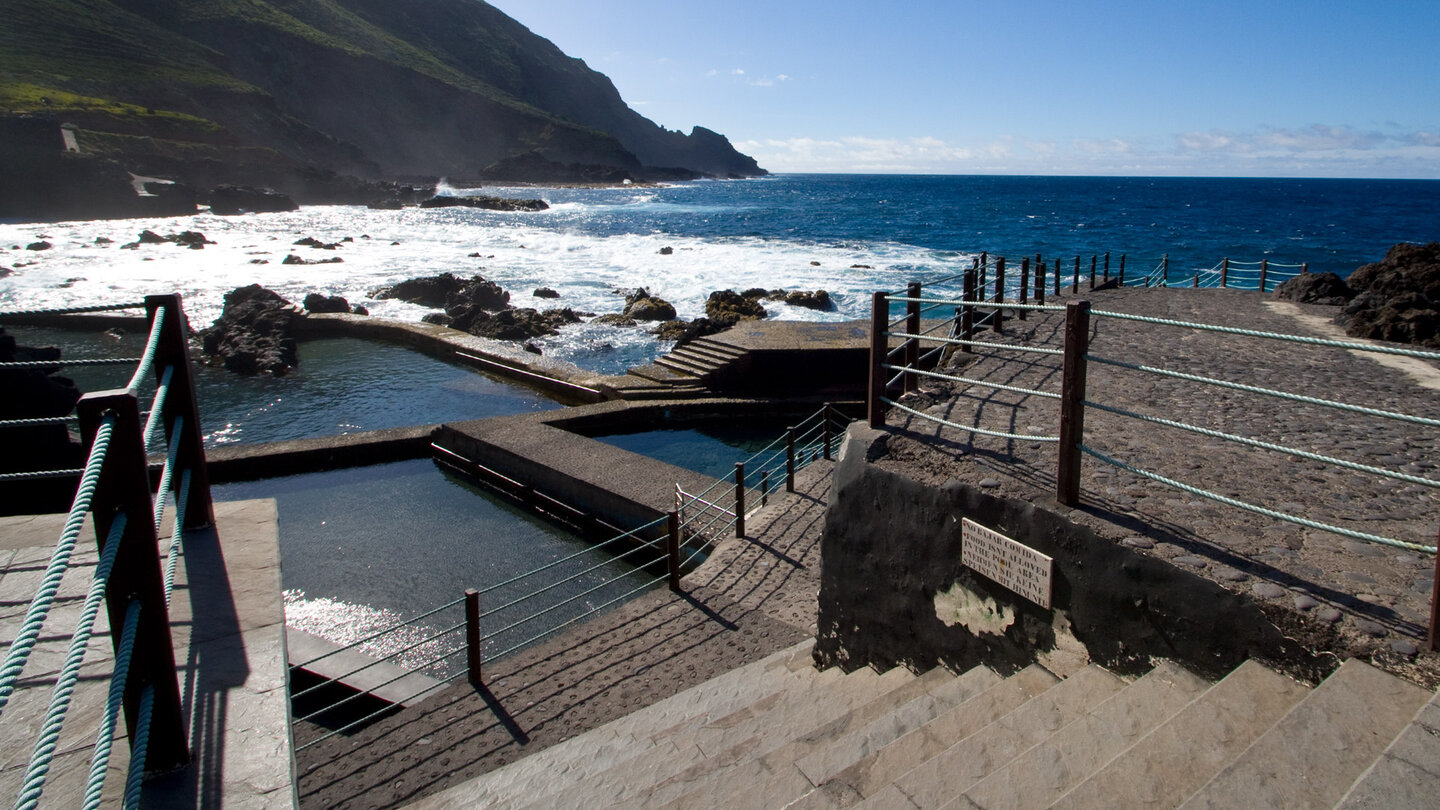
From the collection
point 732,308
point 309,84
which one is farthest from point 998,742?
point 309,84

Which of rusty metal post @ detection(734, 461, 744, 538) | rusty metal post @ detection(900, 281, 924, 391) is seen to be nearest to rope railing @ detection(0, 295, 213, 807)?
rusty metal post @ detection(900, 281, 924, 391)

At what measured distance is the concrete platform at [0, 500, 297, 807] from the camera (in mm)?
2184

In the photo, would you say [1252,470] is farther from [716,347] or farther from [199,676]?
[716,347]

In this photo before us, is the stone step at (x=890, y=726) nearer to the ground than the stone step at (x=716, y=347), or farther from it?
farther from it

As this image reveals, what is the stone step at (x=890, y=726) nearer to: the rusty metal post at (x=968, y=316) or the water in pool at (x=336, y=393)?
the rusty metal post at (x=968, y=316)

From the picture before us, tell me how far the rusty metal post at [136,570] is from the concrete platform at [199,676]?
144 mm

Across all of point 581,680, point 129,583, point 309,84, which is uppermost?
point 309,84

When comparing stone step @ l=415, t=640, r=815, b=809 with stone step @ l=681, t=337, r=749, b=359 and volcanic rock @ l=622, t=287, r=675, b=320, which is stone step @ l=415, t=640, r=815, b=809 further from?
volcanic rock @ l=622, t=287, r=675, b=320

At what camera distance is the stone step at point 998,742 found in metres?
3.03

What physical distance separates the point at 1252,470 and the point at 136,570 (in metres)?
5.13

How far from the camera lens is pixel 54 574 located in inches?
58.5

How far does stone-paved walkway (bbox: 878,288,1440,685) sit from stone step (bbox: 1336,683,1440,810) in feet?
1.55

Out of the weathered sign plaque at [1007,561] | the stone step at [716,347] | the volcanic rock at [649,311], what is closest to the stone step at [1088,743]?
the weathered sign plaque at [1007,561]

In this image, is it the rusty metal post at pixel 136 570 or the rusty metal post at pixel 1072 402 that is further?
the rusty metal post at pixel 1072 402
